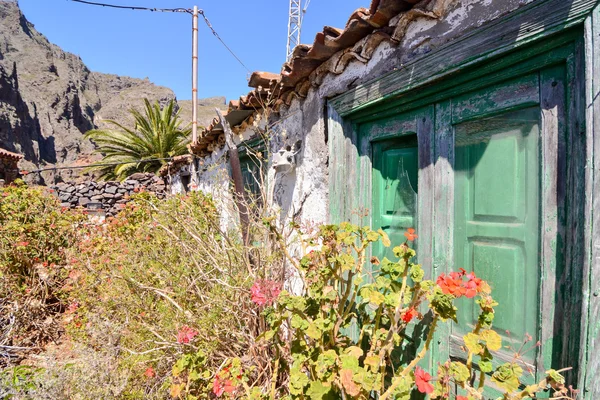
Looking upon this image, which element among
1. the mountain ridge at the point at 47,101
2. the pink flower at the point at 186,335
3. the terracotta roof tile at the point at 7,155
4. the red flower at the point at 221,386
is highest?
the mountain ridge at the point at 47,101

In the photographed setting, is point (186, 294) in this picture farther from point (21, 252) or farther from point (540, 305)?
point (21, 252)

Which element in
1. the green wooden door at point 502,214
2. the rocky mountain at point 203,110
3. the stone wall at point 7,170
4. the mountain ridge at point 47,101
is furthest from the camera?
the rocky mountain at point 203,110

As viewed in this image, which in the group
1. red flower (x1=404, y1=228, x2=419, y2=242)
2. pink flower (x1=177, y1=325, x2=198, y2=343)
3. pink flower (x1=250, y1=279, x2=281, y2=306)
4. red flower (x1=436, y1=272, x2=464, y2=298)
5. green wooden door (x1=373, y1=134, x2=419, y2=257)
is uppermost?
green wooden door (x1=373, y1=134, x2=419, y2=257)

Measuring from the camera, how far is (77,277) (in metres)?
3.79

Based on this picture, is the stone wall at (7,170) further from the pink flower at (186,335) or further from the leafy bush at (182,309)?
the pink flower at (186,335)

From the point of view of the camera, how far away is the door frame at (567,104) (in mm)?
1044

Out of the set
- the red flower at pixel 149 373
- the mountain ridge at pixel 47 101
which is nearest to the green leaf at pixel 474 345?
the red flower at pixel 149 373

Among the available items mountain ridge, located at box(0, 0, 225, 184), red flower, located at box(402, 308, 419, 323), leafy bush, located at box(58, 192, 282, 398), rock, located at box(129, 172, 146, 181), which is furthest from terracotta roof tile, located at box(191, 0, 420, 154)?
mountain ridge, located at box(0, 0, 225, 184)

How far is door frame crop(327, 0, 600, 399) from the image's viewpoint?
1.04 m

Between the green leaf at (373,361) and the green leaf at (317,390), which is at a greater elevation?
the green leaf at (373,361)

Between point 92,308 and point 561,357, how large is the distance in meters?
3.71

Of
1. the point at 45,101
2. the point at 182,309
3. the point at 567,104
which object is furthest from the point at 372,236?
the point at 45,101

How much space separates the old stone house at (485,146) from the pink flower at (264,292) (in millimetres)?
610

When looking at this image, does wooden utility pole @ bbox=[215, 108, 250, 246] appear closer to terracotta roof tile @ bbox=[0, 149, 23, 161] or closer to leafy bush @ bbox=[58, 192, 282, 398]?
leafy bush @ bbox=[58, 192, 282, 398]
